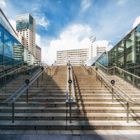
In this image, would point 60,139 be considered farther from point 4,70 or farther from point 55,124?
point 4,70

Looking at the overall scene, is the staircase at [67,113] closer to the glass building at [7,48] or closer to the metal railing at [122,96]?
the metal railing at [122,96]

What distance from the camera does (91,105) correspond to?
8.05 metres

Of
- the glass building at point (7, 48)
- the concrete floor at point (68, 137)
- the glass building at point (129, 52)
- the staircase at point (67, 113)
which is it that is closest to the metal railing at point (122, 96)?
the staircase at point (67, 113)

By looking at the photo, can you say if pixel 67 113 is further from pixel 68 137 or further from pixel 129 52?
pixel 129 52

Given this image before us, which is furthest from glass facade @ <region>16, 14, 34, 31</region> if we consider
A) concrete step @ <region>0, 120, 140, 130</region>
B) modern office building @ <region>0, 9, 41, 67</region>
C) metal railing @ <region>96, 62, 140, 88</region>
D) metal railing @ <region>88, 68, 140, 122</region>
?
concrete step @ <region>0, 120, 140, 130</region>

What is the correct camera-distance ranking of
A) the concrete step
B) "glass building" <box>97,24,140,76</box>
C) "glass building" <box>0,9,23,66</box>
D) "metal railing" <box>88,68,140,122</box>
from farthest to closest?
"glass building" <box>97,24,140,76</box>
"glass building" <box>0,9,23,66</box>
"metal railing" <box>88,68,140,122</box>
the concrete step

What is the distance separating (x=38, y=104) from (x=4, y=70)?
3.50 m

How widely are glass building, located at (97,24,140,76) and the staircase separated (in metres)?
2.42

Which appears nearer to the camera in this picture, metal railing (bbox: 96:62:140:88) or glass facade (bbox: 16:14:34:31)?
A: metal railing (bbox: 96:62:140:88)

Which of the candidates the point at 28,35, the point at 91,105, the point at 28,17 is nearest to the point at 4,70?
the point at 91,105

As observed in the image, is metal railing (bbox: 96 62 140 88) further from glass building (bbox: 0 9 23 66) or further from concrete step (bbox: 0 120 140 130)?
glass building (bbox: 0 9 23 66)

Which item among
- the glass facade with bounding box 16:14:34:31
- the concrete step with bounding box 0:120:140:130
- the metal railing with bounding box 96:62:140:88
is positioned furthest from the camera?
the glass facade with bounding box 16:14:34:31

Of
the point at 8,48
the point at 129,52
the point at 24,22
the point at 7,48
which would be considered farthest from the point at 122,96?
the point at 24,22

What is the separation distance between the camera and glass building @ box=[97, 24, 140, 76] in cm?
1094
